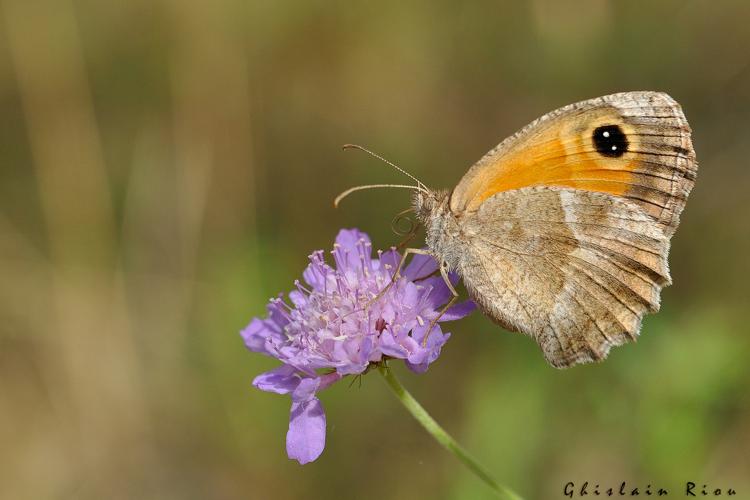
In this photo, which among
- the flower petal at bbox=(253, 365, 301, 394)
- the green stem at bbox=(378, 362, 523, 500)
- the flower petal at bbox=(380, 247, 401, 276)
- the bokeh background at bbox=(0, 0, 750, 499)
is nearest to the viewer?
the green stem at bbox=(378, 362, 523, 500)

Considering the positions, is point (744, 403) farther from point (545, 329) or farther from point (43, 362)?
point (43, 362)

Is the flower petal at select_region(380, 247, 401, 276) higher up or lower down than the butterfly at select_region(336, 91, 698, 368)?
lower down

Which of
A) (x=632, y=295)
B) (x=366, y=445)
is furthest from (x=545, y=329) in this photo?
(x=366, y=445)

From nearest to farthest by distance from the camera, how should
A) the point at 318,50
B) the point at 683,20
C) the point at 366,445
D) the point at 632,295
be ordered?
1. the point at 632,295
2. the point at 366,445
3. the point at 683,20
4. the point at 318,50

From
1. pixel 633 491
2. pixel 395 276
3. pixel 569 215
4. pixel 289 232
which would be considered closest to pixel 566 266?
pixel 569 215

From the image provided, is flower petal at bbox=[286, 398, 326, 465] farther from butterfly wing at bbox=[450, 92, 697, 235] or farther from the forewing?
butterfly wing at bbox=[450, 92, 697, 235]

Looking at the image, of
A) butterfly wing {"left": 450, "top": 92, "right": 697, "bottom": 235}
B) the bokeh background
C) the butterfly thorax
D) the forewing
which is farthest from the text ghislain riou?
the butterfly thorax

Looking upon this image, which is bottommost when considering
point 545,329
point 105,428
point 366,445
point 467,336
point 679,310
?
point 105,428
